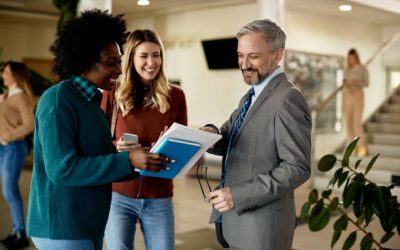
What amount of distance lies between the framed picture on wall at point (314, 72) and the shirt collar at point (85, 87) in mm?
7864

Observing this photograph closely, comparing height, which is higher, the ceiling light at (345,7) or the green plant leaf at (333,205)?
the ceiling light at (345,7)

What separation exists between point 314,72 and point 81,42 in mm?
8673

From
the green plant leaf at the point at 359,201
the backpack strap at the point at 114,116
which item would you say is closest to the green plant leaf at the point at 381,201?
the green plant leaf at the point at 359,201

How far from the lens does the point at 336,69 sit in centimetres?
1062

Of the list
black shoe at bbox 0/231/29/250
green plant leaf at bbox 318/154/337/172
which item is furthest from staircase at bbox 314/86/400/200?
green plant leaf at bbox 318/154/337/172

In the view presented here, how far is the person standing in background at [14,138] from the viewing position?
4.67 meters

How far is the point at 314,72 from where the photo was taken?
1009 cm

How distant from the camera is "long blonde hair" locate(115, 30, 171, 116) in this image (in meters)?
2.64

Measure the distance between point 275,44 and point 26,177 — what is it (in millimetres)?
7938

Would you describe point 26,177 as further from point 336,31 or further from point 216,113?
point 336,31

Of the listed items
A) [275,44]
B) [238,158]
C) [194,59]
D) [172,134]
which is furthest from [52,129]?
[194,59]

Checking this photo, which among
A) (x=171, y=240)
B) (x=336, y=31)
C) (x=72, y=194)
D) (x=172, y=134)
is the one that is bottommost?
(x=171, y=240)

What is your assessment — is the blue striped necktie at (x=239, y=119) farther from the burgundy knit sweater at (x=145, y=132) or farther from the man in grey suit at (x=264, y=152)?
the burgundy knit sweater at (x=145, y=132)

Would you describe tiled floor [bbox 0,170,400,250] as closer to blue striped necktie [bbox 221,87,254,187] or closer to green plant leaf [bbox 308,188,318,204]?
blue striped necktie [bbox 221,87,254,187]
